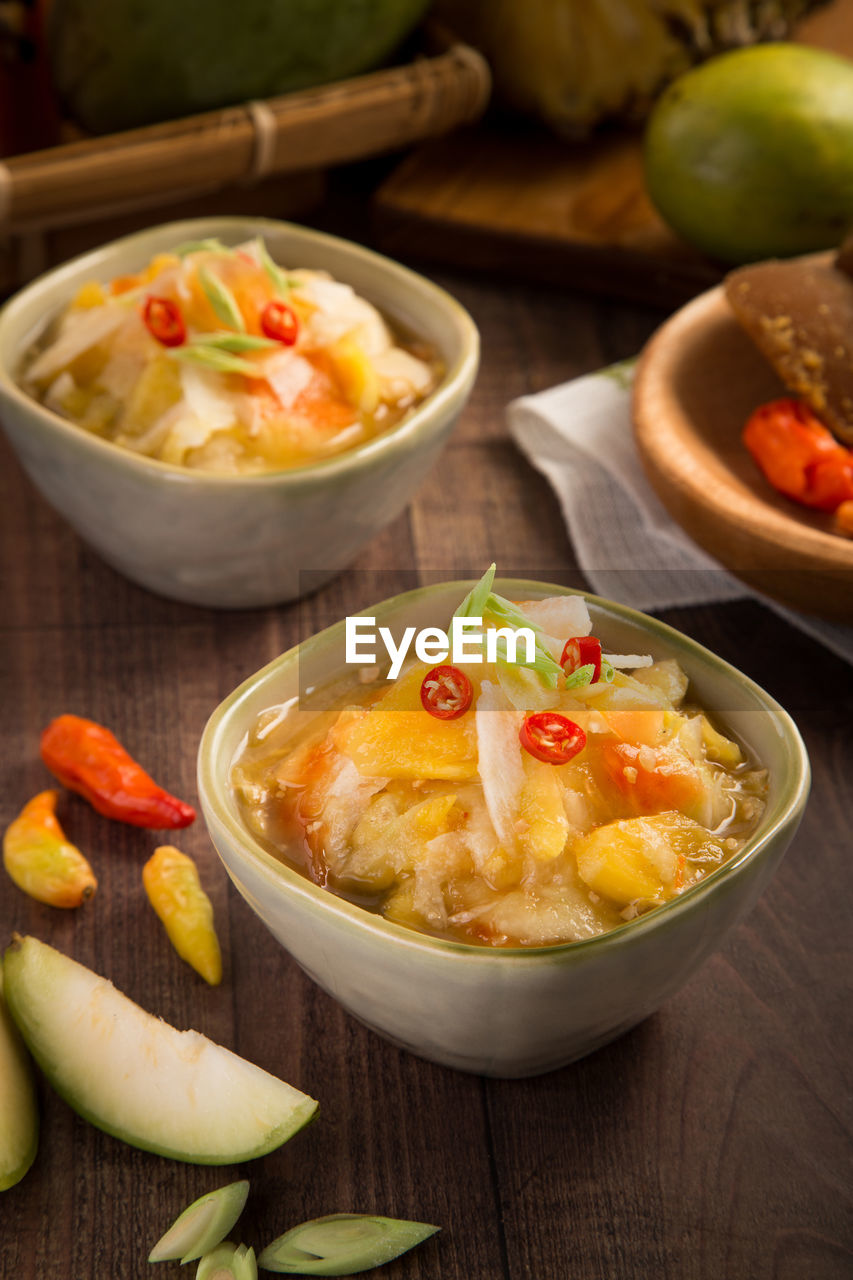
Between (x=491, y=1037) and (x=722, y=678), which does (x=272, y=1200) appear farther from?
(x=722, y=678)

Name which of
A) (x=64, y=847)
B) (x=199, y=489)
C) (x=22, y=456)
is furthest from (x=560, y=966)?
(x=22, y=456)

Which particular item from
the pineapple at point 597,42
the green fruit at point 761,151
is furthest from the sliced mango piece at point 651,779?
the pineapple at point 597,42

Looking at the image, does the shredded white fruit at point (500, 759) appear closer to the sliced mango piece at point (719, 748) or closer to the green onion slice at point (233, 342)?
the sliced mango piece at point (719, 748)

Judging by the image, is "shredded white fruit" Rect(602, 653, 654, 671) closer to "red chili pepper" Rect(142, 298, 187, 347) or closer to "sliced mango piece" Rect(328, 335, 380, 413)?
"sliced mango piece" Rect(328, 335, 380, 413)

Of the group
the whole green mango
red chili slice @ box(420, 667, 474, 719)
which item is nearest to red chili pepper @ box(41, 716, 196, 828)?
red chili slice @ box(420, 667, 474, 719)

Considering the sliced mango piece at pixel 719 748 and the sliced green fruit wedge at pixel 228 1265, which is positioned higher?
the sliced mango piece at pixel 719 748

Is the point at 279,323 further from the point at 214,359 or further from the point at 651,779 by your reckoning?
the point at 651,779

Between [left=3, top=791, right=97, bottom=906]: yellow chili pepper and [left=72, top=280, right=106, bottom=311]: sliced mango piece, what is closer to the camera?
[left=3, top=791, right=97, bottom=906]: yellow chili pepper
